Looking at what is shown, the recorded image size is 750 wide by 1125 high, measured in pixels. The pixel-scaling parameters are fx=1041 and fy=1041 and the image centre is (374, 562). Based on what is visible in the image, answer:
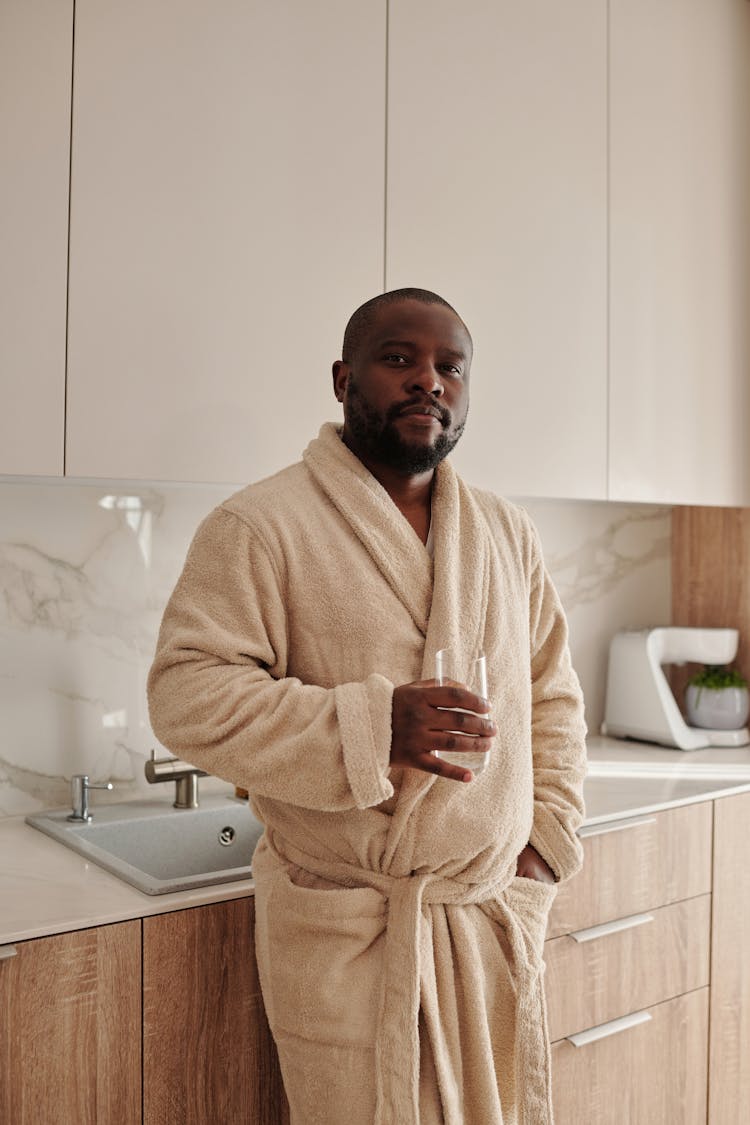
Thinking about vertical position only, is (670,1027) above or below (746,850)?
below

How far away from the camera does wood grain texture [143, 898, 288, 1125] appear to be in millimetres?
1337

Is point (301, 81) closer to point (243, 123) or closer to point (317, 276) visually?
point (243, 123)

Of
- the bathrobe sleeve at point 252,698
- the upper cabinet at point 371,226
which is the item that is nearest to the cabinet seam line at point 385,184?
the upper cabinet at point 371,226

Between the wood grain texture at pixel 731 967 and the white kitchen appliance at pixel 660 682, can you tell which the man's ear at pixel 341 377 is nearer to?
the wood grain texture at pixel 731 967

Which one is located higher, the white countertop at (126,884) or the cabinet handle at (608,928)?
the white countertop at (126,884)

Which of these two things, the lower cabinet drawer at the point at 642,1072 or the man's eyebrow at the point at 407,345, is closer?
the man's eyebrow at the point at 407,345

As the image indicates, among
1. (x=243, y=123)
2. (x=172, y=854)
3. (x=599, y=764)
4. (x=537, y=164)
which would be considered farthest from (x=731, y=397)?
(x=172, y=854)

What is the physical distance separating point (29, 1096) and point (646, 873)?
114 cm

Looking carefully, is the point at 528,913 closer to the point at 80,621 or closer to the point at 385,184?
the point at 80,621

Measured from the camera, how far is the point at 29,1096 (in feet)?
4.08

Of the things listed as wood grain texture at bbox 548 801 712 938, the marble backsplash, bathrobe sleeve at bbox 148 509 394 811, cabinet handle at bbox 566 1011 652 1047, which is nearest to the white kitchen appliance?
wood grain texture at bbox 548 801 712 938

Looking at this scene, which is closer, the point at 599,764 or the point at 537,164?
the point at 537,164

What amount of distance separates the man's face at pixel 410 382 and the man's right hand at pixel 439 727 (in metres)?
0.35

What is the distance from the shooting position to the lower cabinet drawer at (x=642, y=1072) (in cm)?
180
